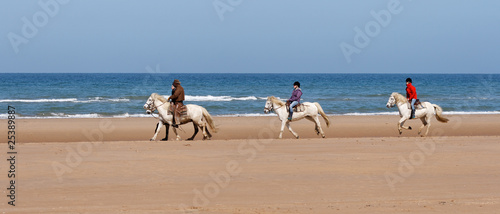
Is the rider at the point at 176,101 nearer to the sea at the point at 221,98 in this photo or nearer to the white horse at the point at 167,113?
the white horse at the point at 167,113

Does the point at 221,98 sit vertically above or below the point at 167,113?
above

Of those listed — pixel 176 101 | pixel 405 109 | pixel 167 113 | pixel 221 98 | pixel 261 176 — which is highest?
pixel 221 98

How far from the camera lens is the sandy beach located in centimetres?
846

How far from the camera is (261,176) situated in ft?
34.5

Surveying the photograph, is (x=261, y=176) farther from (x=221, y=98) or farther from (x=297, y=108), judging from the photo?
(x=221, y=98)

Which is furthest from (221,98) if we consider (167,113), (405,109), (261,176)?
(261,176)

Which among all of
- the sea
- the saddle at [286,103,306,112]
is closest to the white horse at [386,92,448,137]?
the saddle at [286,103,306,112]

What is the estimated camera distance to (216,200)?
8.78m

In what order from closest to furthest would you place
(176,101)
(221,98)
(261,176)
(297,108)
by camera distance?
(261,176), (176,101), (297,108), (221,98)

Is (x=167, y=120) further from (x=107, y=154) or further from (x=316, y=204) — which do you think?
(x=316, y=204)

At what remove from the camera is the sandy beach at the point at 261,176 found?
8.46 meters

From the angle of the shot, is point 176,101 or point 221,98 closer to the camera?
point 176,101

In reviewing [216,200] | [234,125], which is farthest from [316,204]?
[234,125]

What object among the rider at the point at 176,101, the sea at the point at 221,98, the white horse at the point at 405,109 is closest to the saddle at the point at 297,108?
the white horse at the point at 405,109
